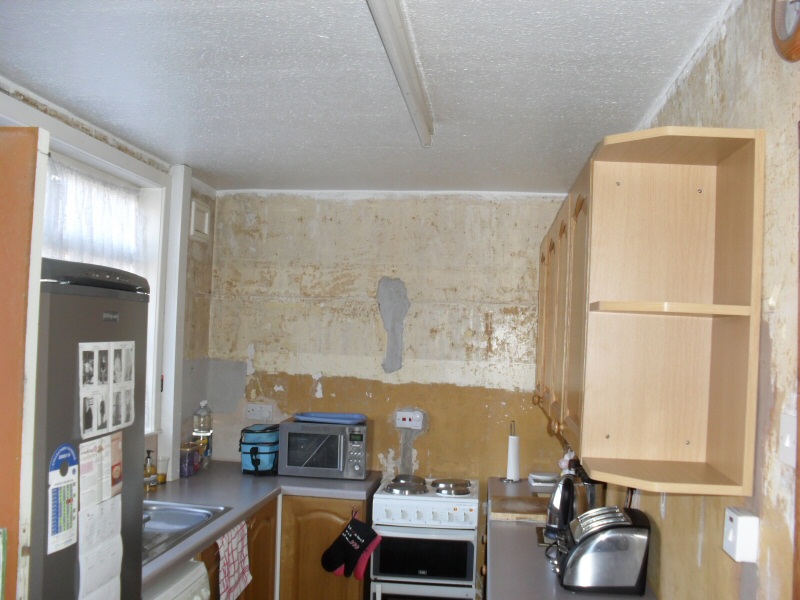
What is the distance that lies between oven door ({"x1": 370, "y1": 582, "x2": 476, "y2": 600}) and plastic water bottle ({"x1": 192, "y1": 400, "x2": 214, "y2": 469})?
45.4 inches

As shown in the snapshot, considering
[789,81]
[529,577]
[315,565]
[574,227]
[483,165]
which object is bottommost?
[315,565]

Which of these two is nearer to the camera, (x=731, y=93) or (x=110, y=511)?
(x=731, y=93)

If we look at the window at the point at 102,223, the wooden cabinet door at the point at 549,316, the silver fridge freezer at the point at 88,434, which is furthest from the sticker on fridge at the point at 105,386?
the wooden cabinet door at the point at 549,316

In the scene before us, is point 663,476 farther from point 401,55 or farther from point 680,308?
point 401,55

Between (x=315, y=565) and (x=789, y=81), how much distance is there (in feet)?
9.58

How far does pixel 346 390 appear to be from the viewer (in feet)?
12.7

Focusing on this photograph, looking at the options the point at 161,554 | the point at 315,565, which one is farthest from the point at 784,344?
the point at 315,565

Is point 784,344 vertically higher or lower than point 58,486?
higher

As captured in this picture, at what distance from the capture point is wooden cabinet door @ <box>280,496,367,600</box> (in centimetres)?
331

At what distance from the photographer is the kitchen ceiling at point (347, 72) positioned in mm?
1695

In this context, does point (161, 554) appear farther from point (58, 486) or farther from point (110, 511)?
point (58, 486)

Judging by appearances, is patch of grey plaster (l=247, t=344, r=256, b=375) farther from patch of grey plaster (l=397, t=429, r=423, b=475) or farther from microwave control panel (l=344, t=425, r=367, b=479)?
patch of grey plaster (l=397, t=429, r=423, b=475)

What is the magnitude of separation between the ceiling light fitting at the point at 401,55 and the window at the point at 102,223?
1254mm

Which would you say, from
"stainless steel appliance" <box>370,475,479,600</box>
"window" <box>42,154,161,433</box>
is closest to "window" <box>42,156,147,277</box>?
"window" <box>42,154,161,433</box>
